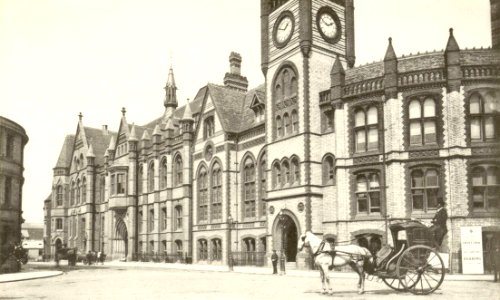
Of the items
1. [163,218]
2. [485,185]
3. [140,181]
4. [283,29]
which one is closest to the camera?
[485,185]

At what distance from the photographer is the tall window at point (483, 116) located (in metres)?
29.4

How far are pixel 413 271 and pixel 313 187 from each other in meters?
18.3

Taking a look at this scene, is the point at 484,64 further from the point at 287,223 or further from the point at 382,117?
the point at 287,223

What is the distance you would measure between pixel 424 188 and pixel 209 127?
73.6 ft

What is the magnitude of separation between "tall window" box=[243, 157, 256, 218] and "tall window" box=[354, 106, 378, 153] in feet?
37.4

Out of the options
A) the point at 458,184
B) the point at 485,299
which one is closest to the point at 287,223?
the point at 458,184

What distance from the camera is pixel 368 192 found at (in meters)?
32.3

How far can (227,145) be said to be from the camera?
43.9 meters

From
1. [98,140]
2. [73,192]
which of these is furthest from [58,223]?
[98,140]

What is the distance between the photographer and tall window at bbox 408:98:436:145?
3072 cm

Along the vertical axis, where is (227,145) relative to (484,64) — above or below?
below

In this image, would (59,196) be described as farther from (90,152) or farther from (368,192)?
(368,192)

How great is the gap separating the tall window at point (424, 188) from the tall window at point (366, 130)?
3.16m

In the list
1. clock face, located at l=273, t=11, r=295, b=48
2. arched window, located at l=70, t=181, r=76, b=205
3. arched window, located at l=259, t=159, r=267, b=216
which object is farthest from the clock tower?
arched window, located at l=70, t=181, r=76, b=205
